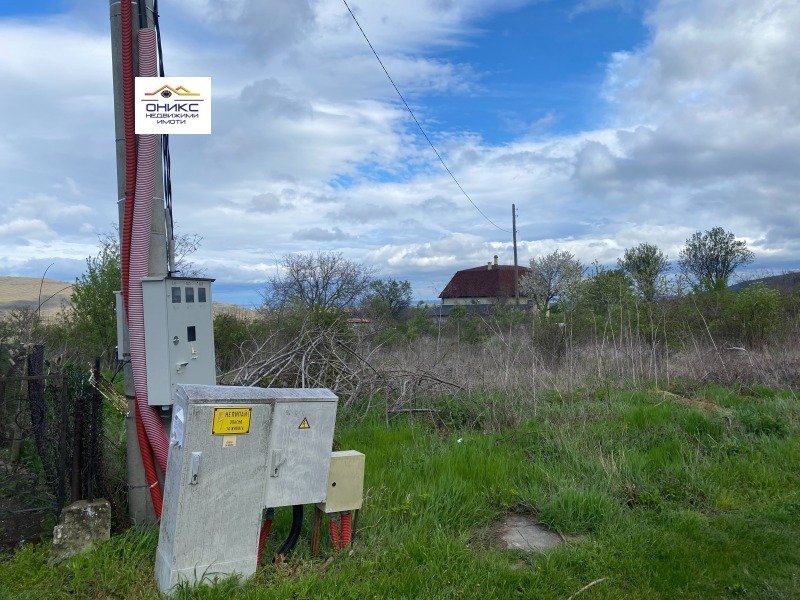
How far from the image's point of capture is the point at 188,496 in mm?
3797

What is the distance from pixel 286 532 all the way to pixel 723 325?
49.1 ft

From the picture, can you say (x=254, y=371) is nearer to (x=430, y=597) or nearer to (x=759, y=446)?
(x=430, y=597)

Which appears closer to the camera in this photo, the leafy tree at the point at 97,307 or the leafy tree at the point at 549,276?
the leafy tree at the point at 97,307

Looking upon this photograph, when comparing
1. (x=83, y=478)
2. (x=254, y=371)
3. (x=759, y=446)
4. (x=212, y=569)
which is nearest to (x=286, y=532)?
(x=212, y=569)

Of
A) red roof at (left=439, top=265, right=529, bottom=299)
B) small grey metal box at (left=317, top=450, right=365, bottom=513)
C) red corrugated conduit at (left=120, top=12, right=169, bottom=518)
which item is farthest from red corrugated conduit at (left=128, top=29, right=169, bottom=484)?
red roof at (left=439, top=265, right=529, bottom=299)

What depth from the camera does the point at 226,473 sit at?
12.9 ft

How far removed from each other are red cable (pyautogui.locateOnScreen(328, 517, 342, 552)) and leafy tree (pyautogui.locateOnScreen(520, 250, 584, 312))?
116ft

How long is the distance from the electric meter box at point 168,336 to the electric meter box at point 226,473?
65cm

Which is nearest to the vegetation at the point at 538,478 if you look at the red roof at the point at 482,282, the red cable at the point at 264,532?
the red cable at the point at 264,532

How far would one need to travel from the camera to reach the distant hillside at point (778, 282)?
1736 cm

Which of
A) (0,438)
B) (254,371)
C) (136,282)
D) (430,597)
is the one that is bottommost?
(430,597)

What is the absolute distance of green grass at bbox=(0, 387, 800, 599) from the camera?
410 cm

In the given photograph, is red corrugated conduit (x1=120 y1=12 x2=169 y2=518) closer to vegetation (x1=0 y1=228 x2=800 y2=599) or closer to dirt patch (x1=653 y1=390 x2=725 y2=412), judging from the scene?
vegetation (x1=0 y1=228 x2=800 y2=599)

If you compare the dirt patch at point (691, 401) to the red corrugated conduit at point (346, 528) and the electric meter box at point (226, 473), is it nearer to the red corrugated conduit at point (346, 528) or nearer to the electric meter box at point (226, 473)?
the red corrugated conduit at point (346, 528)
